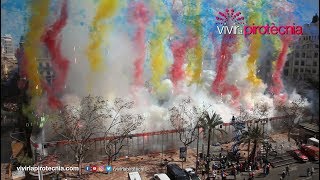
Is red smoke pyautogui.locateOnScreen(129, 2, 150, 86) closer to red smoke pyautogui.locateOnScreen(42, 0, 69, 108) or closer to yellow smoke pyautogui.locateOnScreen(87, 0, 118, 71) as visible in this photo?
yellow smoke pyautogui.locateOnScreen(87, 0, 118, 71)

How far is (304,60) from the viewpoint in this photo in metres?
65.8

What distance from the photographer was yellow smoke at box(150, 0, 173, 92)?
47472 millimetres

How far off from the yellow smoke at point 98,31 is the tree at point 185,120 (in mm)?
12855

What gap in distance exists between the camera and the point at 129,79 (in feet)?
161

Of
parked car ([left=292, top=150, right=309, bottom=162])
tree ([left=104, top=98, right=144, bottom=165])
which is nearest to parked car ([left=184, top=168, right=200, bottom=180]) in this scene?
tree ([left=104, top=98, right=144, bottom=165])

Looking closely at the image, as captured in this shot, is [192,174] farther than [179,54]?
No

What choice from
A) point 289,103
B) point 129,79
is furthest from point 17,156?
point 289,103

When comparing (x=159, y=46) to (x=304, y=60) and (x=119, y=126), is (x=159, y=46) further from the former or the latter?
(x=304, y=60)

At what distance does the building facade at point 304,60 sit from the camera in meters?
62.4

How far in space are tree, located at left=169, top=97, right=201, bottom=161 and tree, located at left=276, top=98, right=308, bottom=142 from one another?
11.9 meters

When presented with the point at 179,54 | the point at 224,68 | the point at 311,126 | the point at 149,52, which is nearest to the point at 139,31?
the point at 149,52

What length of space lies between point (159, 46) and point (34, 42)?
56.3 ft

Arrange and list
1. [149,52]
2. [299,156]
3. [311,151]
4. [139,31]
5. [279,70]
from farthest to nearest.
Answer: [279,70] < [149,52] < [139,31] < [311,151] < [299,156]

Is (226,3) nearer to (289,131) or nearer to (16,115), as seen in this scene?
(289,131)
